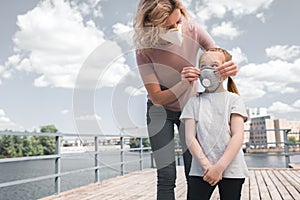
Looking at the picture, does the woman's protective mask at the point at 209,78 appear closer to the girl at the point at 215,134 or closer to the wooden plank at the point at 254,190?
the girl at the point at 215,134

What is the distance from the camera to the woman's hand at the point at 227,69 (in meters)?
1.01

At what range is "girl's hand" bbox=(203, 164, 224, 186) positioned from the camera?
3.22ft

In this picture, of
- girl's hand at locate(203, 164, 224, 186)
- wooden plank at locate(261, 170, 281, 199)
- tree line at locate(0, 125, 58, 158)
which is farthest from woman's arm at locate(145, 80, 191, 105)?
tree line at locate(0, 125, 58, 158)

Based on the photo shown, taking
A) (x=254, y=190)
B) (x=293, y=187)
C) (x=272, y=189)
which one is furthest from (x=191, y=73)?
(x=293, y=187)

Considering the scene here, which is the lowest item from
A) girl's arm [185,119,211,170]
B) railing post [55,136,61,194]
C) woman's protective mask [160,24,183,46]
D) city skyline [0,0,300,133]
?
railing post [55,136,61,194]

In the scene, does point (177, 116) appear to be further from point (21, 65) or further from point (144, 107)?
point (21, 65)

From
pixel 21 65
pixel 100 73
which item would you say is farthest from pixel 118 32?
pixel 21 65

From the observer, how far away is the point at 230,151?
39.5 inches

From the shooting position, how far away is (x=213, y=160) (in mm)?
1025

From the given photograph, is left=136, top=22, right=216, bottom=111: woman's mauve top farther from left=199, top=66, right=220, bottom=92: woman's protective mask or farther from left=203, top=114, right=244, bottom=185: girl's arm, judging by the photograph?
left=203, top=114, right=244, bottom=185: girl's arm

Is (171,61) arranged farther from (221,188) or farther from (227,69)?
(221,188)

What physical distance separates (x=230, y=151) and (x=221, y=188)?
0.43 ft

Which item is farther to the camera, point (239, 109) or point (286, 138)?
point (286, 138)

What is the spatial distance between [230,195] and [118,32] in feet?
2.32
